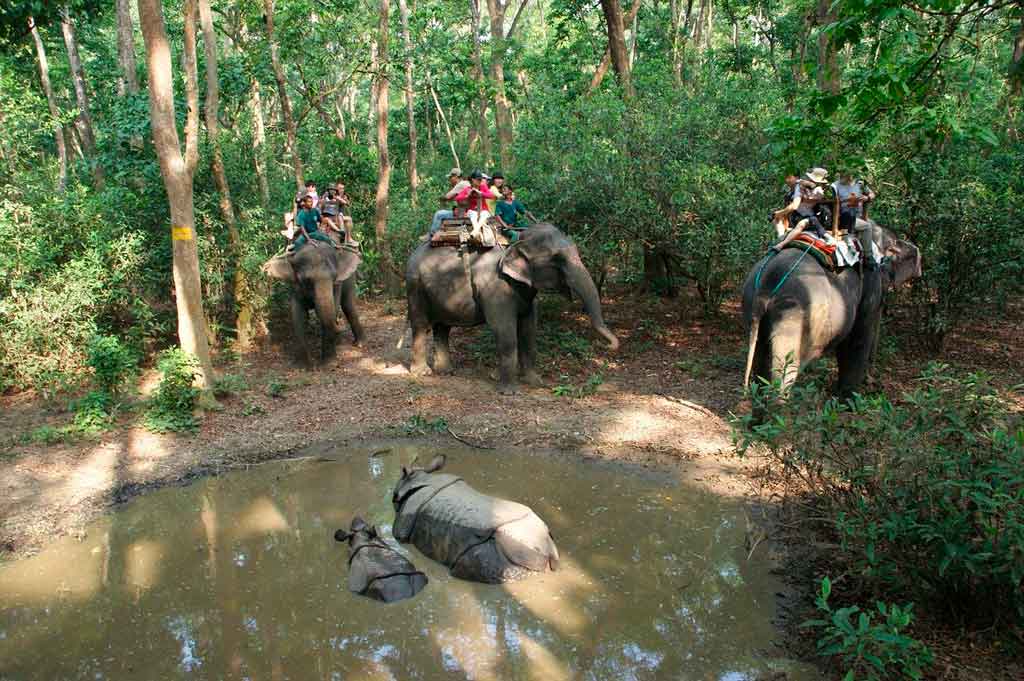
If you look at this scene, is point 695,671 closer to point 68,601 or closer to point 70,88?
point 68,601

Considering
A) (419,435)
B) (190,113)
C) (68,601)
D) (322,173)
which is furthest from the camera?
(322,173)

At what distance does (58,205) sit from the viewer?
11.5 meters

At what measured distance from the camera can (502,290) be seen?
989 cm

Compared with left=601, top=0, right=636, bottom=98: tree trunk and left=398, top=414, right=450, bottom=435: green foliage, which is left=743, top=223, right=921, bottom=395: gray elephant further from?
left=601, top=0, right=636, bottom=98: tree trunk

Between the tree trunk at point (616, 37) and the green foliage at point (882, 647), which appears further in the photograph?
the tree trunk at point (616, 37)

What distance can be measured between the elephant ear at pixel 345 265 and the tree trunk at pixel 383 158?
3.39 m

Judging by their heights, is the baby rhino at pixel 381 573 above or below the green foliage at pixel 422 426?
above

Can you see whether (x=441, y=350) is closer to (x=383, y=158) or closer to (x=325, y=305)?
(x=325, y=305)

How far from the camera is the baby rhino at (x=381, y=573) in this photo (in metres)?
5.30

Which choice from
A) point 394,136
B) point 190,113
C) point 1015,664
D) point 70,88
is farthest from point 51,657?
point 70,88

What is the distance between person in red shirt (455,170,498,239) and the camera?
1019 centimetres

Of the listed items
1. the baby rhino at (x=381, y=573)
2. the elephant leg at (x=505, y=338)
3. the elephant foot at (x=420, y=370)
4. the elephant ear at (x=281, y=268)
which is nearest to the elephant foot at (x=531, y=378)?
the elephant leg at (x=505, y=338)

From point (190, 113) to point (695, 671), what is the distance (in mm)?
8144

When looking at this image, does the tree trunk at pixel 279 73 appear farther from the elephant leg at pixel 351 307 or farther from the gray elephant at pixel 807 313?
the gray elephant at pixel 807 313
